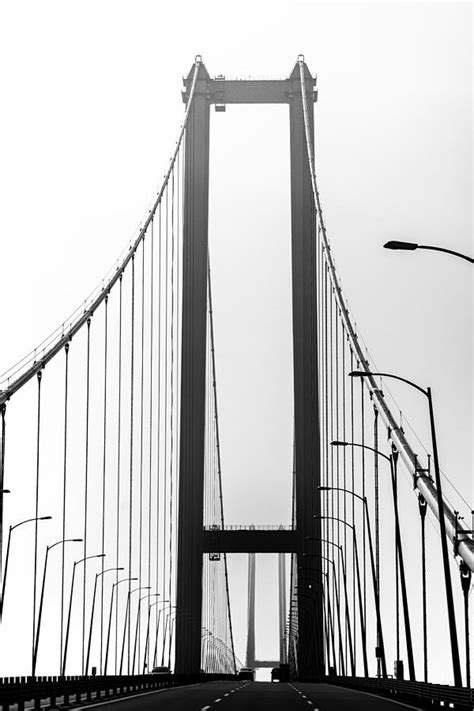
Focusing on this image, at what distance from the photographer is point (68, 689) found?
3522 cm

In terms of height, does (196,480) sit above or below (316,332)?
below

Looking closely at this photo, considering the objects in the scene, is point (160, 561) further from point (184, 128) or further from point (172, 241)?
point (184, 128)

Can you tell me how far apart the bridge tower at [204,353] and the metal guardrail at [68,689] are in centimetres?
803

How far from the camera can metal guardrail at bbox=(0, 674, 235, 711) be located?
2941cm

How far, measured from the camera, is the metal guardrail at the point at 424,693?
28.6 m

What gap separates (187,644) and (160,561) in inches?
184

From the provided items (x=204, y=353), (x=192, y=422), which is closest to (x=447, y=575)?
(x=192, y=422)

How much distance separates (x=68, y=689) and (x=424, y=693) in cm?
769

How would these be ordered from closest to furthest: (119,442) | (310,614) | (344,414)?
(119,442), (344,414), (310,614)

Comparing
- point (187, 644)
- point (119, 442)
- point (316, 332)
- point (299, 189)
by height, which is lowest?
point (187, 644)

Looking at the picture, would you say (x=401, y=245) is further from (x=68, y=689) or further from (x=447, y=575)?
(x=68, y=689)

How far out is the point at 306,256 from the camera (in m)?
64.8

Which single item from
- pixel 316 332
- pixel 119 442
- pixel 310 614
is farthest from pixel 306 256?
pixel 310 614

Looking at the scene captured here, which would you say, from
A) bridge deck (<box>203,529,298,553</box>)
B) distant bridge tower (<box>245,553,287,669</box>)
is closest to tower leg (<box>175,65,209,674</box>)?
bridge deck (<box>203,529,298,553</box>)
